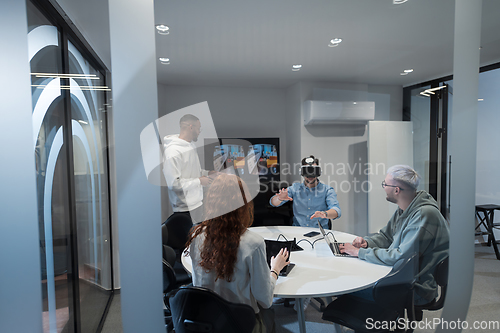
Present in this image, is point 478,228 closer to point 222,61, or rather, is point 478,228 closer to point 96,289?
point 222,61

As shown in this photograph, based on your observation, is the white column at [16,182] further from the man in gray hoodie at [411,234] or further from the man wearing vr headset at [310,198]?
the man in gray hoodie at [411,234]

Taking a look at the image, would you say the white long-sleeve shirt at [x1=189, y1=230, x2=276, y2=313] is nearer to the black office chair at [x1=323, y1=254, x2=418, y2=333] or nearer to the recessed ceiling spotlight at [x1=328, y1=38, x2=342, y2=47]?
the black office chair at [x1=323, y1=254, x2=418, y2=333]

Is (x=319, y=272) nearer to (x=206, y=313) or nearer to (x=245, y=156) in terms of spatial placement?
(x=206, y=313)

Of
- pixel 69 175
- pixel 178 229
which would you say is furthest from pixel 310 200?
pixel 69 175

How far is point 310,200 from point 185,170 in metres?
0.70

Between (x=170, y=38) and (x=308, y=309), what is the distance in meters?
1.64

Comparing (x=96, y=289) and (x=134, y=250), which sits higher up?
(x=134, y=250)

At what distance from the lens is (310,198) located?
1424 millimetres

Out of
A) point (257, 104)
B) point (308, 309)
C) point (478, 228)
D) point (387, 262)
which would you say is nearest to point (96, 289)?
point (308, 309)

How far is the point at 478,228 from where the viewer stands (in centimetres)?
151

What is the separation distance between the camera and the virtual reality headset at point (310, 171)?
4.42 feet

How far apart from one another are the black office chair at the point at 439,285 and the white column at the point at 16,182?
2.09 metres

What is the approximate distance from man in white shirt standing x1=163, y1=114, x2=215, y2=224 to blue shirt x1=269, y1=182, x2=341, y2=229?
19.5 inches

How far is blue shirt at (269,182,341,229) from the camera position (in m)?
1.40
